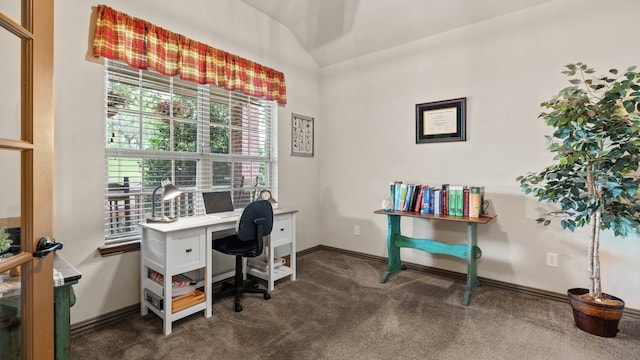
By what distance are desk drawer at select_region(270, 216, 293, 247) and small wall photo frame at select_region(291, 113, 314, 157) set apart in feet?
3.46

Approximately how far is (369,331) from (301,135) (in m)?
2.51

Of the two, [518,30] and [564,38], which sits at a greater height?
[518,30]

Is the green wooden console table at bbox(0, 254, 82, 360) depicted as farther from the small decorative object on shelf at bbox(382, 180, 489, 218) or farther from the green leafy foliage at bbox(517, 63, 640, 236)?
the green leafy foliage at bbox(517, 63, 640, 236)

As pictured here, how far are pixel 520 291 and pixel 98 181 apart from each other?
3702 mm

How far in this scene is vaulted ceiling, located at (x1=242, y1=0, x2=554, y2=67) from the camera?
2.85 m

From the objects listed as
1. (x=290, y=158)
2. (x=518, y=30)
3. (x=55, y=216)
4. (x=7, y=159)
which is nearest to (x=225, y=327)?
(x=55, y=216)

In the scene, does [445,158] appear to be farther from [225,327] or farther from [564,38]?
[225,327]

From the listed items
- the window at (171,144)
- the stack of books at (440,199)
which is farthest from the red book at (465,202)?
the window at (171,144)

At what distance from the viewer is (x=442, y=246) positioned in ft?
9.21

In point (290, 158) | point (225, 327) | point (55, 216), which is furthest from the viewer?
point (290, 158)

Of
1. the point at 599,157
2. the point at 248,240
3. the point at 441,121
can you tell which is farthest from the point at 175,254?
the point at 599,157

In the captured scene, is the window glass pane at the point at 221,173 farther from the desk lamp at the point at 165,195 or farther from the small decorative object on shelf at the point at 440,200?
the small decorative object on shelf at the point at 440,200

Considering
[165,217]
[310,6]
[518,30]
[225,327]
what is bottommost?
[225,327]

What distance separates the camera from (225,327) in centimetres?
212
